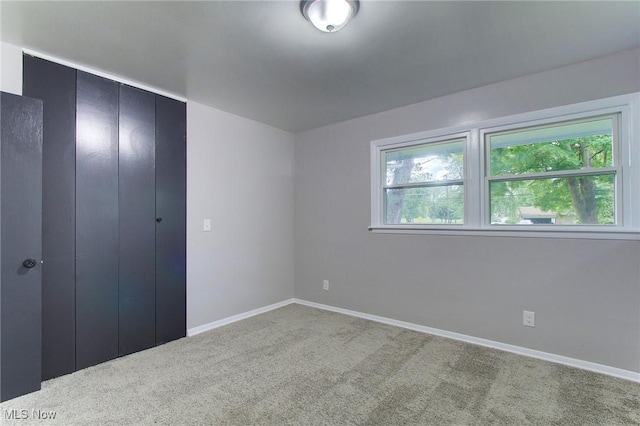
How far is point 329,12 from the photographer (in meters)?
1.72

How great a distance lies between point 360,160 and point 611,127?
2.22m

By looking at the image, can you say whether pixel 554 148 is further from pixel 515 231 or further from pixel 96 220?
pixel 96 220

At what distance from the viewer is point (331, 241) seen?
395 centimetres

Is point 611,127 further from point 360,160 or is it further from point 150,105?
point 150,105

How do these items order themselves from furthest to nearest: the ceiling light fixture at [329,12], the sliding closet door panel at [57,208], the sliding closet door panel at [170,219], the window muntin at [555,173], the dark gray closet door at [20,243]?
the sliding closet door panel at [170,219] → the window muntin at [555,173] → the sliding closet door panel at [57,208] → the dark gray closet door at [20,243] → the ceiling light fixture at [329,12]

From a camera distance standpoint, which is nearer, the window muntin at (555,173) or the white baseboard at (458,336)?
the white baseboard at (458,336)

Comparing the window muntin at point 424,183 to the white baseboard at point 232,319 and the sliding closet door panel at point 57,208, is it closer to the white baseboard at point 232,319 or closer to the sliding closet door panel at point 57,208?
the white baseboard at point 232,319

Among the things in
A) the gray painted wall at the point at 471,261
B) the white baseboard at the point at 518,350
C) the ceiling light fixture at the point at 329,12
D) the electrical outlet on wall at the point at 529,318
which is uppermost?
the ceiling light fixture at the point at 329,12

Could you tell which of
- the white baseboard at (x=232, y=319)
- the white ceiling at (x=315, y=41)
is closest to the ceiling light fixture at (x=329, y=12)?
the white ceiling at (x=315, y=41)

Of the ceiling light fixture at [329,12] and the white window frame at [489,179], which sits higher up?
the ceiling light fixture at [329,12]

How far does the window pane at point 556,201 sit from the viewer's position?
2.41 m

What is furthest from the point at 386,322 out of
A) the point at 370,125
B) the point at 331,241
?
the point at 370,125

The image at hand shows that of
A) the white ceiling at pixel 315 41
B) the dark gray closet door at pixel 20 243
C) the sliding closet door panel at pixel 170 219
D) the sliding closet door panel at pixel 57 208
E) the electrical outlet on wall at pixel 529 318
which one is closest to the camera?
the white ceiling at pixel 315 41

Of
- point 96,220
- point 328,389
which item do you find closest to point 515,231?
point 328,389
